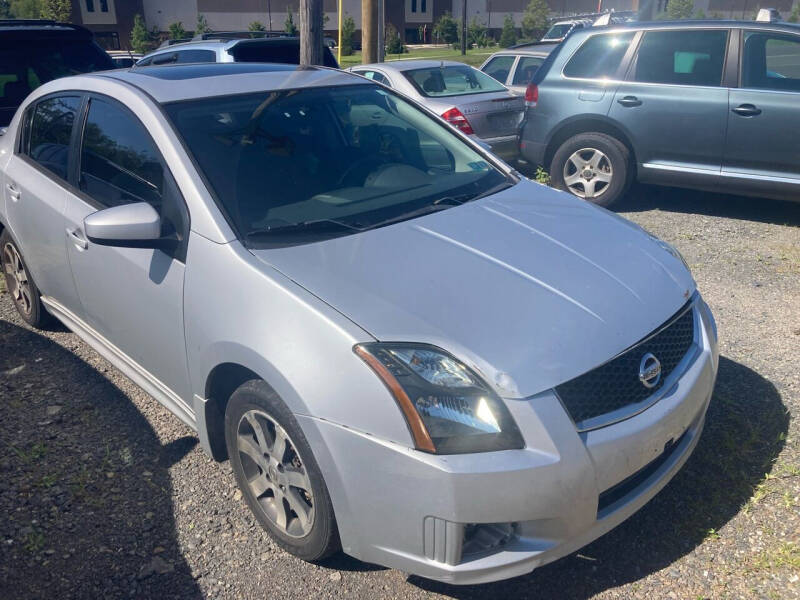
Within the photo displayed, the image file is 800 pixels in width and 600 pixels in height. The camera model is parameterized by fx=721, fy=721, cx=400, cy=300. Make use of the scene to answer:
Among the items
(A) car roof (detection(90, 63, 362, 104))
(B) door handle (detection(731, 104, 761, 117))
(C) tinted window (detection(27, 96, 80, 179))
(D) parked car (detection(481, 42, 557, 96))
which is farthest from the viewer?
(D) parked car (detection(481, 42, 557, 96))

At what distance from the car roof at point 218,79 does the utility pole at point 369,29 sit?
8013 millimetres

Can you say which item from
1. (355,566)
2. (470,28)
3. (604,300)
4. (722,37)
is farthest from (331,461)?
(470,28)

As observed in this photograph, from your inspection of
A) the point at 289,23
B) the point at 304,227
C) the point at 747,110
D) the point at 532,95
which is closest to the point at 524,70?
the point at 532,95

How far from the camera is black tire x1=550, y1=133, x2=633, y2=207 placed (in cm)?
692

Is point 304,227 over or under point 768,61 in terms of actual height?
under

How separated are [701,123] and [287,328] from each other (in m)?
5.36

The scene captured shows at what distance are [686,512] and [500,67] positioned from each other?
964 centimetres

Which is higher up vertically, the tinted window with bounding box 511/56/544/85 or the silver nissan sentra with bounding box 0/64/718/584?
the tinted window with bounding box 511/56/544/85

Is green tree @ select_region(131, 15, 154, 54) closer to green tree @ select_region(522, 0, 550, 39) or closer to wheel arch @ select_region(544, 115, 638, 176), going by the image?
green tree @ select_region(522, 0, 550, 39)

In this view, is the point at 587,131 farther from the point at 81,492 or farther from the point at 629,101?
the point at 81,492

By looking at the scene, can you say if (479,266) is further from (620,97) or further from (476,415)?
(620,97)

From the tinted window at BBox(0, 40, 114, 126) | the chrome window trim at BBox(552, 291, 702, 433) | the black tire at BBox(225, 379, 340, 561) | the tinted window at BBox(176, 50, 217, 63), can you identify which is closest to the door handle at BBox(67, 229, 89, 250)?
the black tire at BBox(225, 379, 340, 561)

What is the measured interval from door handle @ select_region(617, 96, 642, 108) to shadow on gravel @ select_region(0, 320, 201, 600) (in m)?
5.21

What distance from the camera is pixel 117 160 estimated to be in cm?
337
